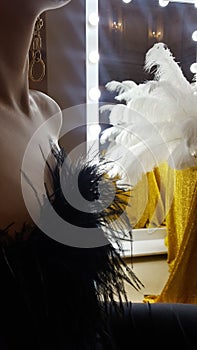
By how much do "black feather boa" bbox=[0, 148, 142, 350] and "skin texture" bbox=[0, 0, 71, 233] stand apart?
24 millimetres

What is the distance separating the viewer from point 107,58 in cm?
94

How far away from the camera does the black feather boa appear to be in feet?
1.14

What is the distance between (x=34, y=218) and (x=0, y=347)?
0.14m

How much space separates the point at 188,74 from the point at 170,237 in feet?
1.55

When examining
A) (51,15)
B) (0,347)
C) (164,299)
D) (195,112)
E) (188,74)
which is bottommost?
(164,299)

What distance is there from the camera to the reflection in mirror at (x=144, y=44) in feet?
3.05

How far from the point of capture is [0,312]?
1.15 ft

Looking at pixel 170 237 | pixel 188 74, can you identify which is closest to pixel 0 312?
pixel 170 237

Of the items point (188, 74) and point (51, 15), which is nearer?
point (51, 15)

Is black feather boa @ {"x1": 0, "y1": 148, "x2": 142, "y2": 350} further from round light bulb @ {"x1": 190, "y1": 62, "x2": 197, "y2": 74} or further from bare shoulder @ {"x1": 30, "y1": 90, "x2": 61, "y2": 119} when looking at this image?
round light bulb @ {"x1": 190, "y1": 62, "x2": 197, "y2": 74}

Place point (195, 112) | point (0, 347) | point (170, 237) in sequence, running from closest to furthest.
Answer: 1. point (0, 347)
2. point (195, 112)
3. point (170, 237)

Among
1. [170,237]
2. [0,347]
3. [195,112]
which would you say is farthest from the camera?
[170,237]

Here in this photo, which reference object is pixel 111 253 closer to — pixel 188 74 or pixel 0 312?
pixel 0 312

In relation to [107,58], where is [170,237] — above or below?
below
